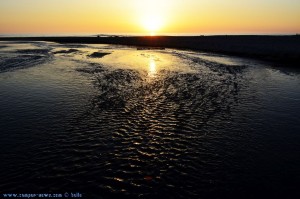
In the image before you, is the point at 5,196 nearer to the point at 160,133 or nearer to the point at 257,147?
the point at 160,133

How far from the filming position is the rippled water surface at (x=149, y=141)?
12711 millimetres

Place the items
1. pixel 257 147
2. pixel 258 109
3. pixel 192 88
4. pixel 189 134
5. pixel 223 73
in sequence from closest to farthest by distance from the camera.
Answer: pixel 257 147, pixel 189 134, pixel 258 109, pixel 192 88, pixel 223 73

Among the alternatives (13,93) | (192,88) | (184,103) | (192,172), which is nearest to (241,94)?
(192,88)

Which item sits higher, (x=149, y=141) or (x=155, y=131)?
(x=155, y=131)

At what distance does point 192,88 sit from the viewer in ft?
105

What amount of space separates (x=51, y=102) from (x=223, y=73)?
28.9 m

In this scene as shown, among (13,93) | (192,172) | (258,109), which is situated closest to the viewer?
(192,172)

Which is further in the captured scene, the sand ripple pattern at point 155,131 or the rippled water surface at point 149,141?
the sand ripple pattern at point 155,131

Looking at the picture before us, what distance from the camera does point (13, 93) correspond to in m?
28.2

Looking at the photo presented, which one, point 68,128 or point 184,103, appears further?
point 184,103

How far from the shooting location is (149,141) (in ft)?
56.6

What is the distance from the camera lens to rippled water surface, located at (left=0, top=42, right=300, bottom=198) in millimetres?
12711

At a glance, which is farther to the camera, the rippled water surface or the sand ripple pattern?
the sand ripple pattern

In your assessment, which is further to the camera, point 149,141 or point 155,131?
point 155,131
